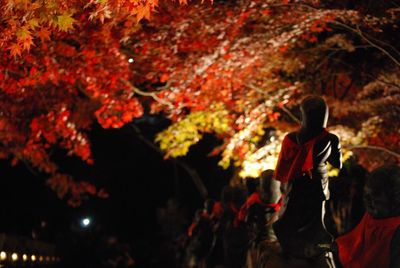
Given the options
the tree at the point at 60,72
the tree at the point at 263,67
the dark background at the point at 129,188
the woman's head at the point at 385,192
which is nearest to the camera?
the woman's head at the point at 385,192

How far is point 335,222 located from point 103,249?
11.3 meters

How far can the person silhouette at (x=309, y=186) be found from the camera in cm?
679

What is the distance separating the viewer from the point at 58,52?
14.6 meters

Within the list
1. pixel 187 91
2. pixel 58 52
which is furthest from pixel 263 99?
pixel 58 52

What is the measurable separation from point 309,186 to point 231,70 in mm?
7869

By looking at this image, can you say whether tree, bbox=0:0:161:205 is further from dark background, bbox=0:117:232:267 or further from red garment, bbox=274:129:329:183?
dark background, bbox=0:117:232:267

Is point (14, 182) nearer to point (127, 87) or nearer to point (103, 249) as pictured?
point (103, 249)

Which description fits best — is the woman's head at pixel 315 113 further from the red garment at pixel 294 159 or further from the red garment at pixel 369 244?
the red garment at pixel 369 244

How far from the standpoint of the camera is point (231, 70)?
14.4 m

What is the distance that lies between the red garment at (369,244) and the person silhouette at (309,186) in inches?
9.9

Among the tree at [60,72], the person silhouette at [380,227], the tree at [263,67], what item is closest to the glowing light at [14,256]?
the tree at [60,72]

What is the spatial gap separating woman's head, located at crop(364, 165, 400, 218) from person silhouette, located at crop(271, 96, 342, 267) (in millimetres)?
597

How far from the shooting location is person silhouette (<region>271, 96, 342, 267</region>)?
679cm

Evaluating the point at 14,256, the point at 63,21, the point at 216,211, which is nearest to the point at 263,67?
the point at 216,211
